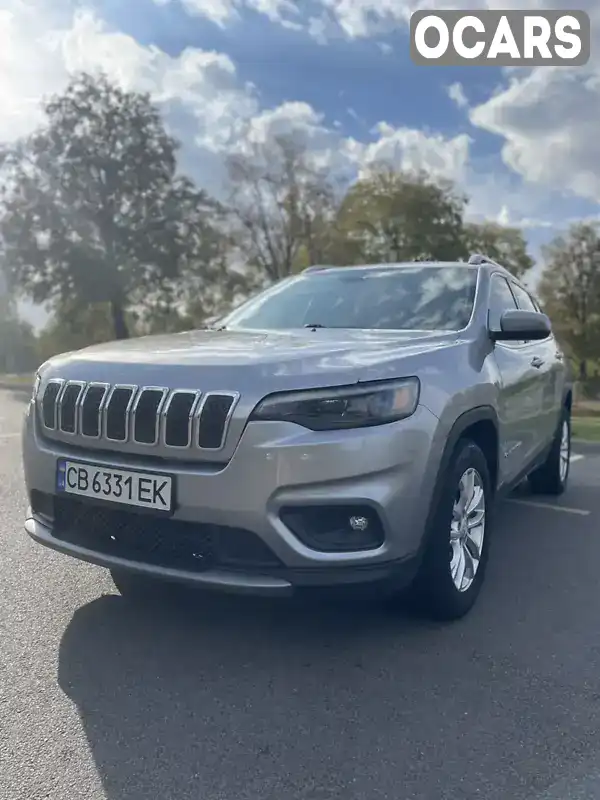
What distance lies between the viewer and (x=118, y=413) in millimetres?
3102

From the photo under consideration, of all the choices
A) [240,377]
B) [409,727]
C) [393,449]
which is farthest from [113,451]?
[409,727]

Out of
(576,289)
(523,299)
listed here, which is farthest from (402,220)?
(523,299)

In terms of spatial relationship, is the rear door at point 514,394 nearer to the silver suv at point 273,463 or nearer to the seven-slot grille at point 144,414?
the silver suv at point 273,463

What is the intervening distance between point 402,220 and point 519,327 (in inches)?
1101

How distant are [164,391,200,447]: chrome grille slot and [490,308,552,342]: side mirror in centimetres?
188

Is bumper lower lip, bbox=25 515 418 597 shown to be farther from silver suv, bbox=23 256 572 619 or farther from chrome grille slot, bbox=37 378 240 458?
chrome grille slot, bbox=37 378 240 458

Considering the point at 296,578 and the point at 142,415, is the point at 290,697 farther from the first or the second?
the point at 142,415

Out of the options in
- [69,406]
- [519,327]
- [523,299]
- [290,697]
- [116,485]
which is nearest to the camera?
[290,697]

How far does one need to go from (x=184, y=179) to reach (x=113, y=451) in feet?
101

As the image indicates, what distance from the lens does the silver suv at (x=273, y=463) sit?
9.47 feet

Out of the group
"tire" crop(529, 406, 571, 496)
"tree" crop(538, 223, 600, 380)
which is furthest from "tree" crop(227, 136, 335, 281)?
"tire" crop(529, 406, 571, 496)

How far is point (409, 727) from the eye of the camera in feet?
8.65

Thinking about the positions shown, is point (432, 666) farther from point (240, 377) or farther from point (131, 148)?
point (131, 148)

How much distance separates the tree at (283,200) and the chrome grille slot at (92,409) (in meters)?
30.7
